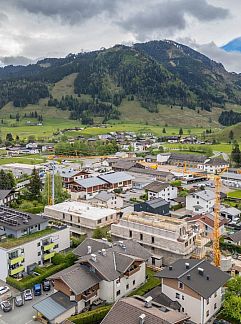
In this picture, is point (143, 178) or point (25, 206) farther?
point (143, 178)

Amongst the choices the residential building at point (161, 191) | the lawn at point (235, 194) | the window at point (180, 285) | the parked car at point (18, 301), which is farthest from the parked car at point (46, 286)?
the lawn at point (235, 194)

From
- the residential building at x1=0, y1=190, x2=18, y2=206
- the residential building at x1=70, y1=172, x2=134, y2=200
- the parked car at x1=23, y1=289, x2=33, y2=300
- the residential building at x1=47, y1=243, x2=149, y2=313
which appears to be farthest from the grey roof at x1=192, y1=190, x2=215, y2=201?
the parked car at x1=23, y1=289, x2=33, y2=300

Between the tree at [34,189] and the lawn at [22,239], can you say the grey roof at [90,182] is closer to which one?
the tree at [34,189]

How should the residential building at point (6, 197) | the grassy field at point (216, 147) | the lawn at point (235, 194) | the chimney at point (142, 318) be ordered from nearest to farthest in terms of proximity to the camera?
the chimney at point (142, 318)
the residential building at point (6, 197)
the lawn at point (235, 194)
the grassy field at point (216, 147)

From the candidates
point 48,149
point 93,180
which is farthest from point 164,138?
point 93,180

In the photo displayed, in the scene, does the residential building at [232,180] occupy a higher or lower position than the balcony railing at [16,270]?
higher

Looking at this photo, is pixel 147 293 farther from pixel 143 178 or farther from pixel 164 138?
pixel 164 138

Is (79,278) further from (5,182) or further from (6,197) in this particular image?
(5,182)
